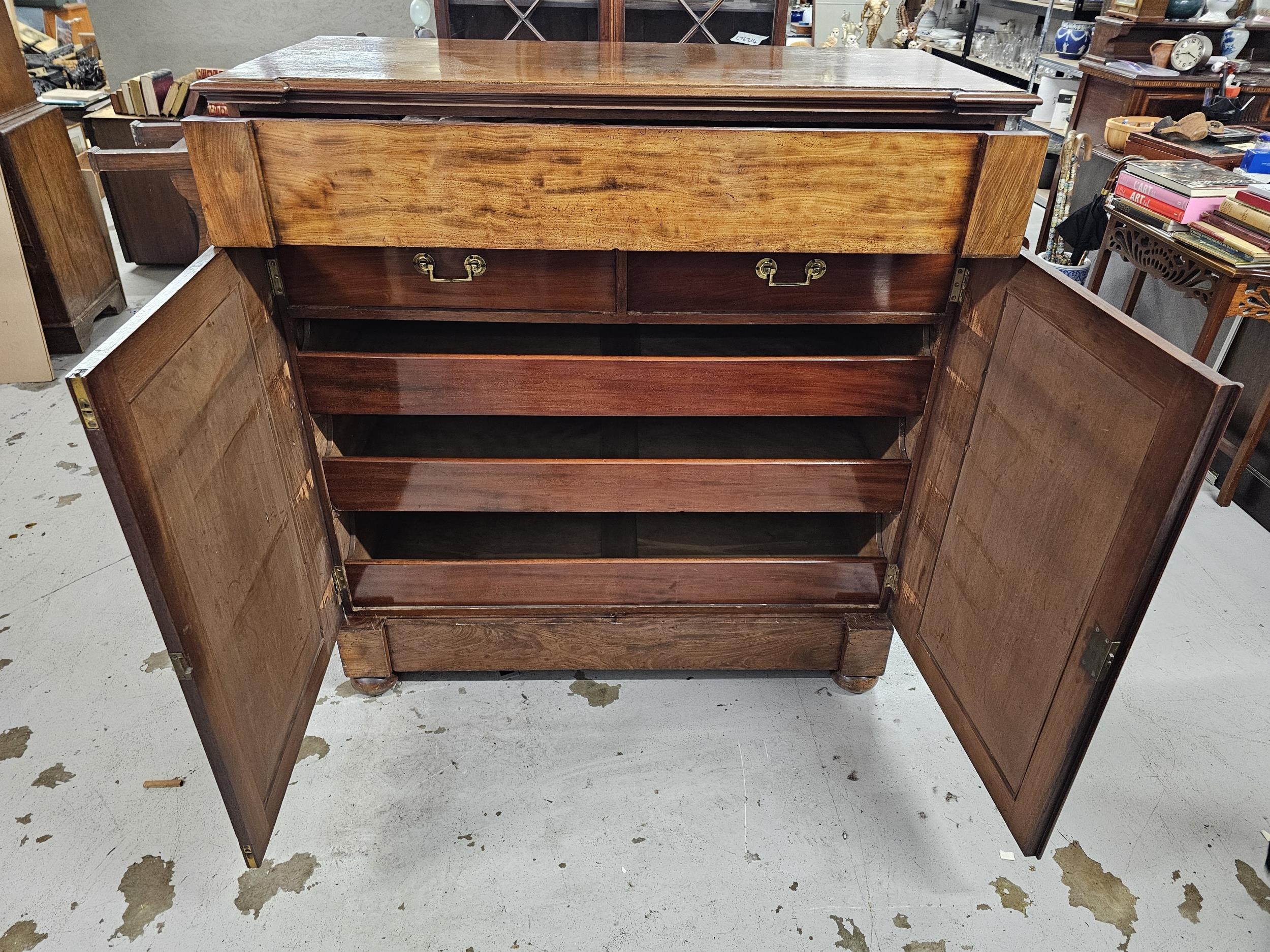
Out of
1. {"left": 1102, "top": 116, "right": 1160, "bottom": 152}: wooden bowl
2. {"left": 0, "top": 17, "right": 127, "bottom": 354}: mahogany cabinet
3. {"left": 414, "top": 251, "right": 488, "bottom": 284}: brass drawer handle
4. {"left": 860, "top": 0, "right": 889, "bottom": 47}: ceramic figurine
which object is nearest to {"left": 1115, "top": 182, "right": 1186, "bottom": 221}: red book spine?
{"left": 1102, "top": 116, "right": 1160, "bottom": 152}: wooden bowl

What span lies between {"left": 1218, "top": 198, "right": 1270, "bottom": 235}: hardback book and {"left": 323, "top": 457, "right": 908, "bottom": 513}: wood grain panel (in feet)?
4.15

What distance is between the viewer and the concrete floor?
4.32 feet

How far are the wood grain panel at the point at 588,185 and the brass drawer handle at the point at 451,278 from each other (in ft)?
0.20

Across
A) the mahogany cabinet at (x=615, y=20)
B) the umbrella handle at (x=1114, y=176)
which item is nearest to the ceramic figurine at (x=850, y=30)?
the mahogany cabinet at (x=615, y=20)

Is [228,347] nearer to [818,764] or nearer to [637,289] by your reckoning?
[637,289]

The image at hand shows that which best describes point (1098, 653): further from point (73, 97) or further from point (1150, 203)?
point (73, 97)

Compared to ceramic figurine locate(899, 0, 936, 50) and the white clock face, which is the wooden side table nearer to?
the white clock face

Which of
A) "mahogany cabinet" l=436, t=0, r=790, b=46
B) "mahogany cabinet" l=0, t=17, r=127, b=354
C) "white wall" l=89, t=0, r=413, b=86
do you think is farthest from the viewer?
"white wall" l=89, t=0, r=413, b=86

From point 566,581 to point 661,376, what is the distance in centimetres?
46

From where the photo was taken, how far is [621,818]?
1486 mm

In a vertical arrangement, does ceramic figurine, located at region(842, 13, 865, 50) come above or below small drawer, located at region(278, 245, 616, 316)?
above

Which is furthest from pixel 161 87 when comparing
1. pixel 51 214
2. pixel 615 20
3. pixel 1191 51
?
pixel 1191 51

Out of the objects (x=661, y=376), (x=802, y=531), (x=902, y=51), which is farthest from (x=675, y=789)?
(x=902, y=51)

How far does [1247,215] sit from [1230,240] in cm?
6
